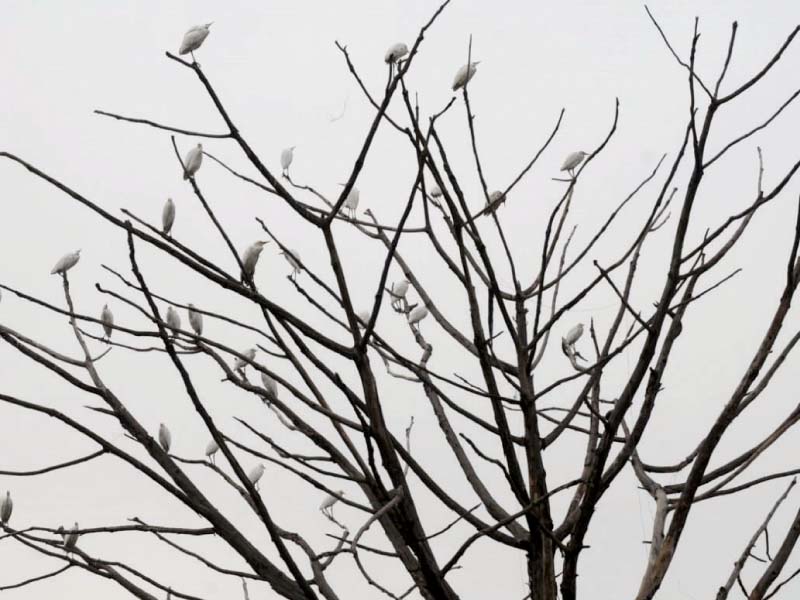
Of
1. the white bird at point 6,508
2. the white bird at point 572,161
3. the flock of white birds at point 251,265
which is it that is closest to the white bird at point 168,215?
the flock of white birds at point 251,265

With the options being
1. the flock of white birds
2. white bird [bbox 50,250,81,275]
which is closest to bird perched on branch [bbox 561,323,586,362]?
the flock of white birds

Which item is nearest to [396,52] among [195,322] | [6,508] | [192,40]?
[192,40]

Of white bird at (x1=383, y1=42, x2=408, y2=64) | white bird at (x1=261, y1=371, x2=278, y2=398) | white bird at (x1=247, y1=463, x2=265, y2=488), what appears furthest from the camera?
white bird at (x1=247, y1=463, x2=265, y2=488)

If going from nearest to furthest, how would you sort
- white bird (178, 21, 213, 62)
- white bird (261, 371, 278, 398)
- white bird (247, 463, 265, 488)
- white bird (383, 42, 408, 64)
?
white bird (178, 21, 213, 62) → white bird (383, 42, 408, 64) → white bird (261, 371, 278, 398) → white bird (247, 463, 265, 488)

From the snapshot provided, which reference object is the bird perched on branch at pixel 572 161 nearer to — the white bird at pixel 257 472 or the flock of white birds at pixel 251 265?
the flock of white birds at pixel 251 265

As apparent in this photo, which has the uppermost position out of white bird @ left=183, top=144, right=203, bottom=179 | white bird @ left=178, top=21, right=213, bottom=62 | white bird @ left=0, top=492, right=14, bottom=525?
white bird @ left=178, top=21, right=213, bottom=62

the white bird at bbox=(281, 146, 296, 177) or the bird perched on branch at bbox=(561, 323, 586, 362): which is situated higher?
the white bird at bbox=(281, 146, 296, 177)

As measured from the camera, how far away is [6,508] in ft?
6.53

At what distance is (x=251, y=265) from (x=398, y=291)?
2.27 ft

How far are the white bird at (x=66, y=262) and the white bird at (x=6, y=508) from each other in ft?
1.43

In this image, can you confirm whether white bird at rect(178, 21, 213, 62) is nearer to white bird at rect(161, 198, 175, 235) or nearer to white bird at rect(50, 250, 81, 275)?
white bird at rect(161, 198, 175, 235)

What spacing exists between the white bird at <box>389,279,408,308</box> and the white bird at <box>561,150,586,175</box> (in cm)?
46

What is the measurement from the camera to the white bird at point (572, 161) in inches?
88.7

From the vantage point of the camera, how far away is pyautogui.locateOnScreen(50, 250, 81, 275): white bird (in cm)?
207
